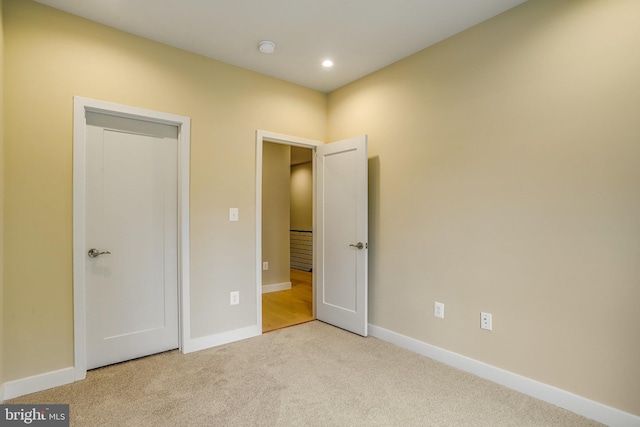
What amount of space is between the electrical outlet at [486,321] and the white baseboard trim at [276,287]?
10.8 feet

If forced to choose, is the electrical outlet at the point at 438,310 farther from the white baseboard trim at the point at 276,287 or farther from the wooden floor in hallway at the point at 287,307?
the white baseboard trim at the point at 276,287

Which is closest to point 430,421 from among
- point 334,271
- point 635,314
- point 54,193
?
point 635,314

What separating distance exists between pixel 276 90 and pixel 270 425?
9.84ft

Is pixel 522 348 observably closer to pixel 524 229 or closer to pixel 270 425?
pixel 524 229

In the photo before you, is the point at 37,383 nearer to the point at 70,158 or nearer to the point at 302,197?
the point at 70,158

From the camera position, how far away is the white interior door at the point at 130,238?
2.49m

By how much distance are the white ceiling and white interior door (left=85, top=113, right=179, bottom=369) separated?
2.51 feet

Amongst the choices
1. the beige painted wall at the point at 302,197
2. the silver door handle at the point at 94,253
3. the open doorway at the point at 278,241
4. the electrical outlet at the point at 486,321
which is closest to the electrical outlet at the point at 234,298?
the open doorway at the point at 278,241

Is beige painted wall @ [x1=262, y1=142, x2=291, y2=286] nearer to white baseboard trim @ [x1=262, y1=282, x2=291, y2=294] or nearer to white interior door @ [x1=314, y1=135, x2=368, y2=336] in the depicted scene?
white baseboard trim @ [x1=262, y1=282, x2=291, y2=294]

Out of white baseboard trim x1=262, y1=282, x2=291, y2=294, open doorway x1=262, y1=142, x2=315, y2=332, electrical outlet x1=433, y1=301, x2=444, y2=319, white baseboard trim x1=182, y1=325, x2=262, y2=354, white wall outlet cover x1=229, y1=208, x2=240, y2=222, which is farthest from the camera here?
white baseboard trim x1=262, y1=282, x2=291, y2=294

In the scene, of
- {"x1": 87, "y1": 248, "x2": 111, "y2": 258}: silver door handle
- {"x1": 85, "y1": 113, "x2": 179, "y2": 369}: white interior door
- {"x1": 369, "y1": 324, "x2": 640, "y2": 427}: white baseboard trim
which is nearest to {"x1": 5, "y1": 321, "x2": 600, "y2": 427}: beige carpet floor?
{"x1": 369, "y1": 324, "x2": 640, "y2": 427}: white baseboard trim

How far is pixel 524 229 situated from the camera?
7.23ft

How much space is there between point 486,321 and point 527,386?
1.51ft

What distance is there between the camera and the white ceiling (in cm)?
221
